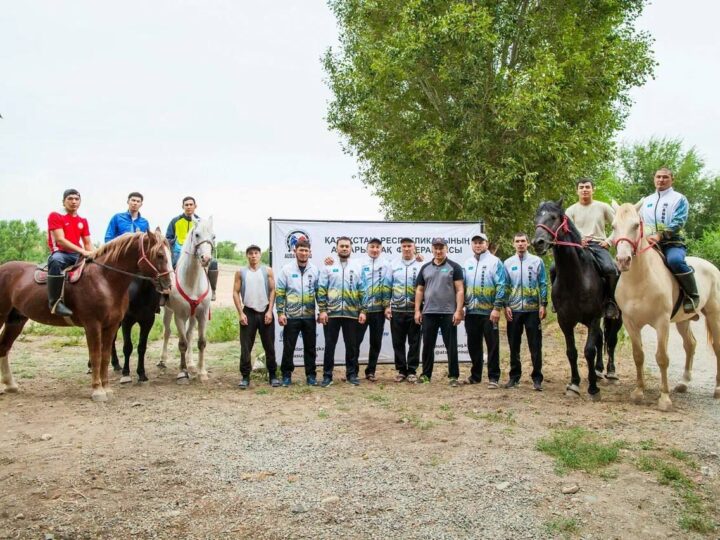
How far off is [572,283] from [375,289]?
289 centimetres

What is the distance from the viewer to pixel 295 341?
9039mm

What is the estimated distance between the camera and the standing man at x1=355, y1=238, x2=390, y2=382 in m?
9.32

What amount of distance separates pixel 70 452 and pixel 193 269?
3.89 meters

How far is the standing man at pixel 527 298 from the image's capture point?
8.52 meters

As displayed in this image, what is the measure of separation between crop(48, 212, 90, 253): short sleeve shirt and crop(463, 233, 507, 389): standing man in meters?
5.54

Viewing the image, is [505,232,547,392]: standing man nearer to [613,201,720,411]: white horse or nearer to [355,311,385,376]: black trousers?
[613,201,720,411]: white horse

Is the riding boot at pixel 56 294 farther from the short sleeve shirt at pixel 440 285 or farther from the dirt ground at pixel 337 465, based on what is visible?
the short sleeve shirt at pixel 440 285

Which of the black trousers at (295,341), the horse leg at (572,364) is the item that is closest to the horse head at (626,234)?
the horse leg at (572,364)

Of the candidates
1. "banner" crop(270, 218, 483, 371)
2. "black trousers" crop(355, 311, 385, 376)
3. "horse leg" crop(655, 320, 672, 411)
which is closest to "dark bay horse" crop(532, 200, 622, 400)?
"horse leg" crop(655, 320, 672, 411)

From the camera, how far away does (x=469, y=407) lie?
750 centimetres

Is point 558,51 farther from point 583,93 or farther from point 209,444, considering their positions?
point 209,444

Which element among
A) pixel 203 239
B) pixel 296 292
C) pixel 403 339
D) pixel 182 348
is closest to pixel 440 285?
pixel 403 339

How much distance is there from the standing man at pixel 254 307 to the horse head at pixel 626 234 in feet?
15.4

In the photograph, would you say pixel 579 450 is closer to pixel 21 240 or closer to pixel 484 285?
pixel 484 285
